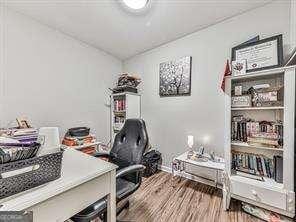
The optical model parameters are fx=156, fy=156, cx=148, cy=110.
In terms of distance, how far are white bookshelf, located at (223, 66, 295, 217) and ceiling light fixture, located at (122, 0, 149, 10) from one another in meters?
1.34

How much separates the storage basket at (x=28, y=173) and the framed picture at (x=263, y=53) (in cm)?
201

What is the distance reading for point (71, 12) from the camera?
2.07 meters

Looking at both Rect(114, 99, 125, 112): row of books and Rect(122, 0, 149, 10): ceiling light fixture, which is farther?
Rect(114, 99, 125, 112): row of books

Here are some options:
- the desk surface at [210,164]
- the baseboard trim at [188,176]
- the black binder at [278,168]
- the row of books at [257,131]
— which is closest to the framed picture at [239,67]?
the row of books at [257,131]

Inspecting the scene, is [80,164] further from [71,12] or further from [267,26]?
[267,26]

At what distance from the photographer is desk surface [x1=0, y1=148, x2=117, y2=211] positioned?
0.62 meters

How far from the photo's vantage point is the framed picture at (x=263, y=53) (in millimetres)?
1633

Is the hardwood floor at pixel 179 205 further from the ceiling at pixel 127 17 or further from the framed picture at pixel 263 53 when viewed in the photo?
the ceiling at pixel 127 17

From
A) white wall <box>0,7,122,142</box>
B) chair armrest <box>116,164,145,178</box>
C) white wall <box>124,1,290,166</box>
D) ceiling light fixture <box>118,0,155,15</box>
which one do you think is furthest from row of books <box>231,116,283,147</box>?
white wall <box>0,7,122,142</box>

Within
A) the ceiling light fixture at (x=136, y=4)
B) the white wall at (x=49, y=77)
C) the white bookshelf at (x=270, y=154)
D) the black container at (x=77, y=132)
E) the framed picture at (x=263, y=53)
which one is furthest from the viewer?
the black container at (x=77, y=132)

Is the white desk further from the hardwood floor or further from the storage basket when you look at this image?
the hardwood floor

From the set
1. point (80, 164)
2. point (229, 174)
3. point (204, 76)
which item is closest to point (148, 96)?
point (204, 76)

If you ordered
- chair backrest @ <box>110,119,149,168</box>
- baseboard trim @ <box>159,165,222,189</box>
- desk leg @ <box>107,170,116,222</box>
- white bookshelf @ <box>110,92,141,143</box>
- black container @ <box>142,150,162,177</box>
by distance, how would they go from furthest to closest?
1. white bookshelf @ <box>110,92,141,143</box>
2. black container @ <box>142,150,162,177</box>
3. baseboard trim @ <box>159,165,222,189</box>
4. chair backrest @ <box>110,119,149,168</box>
5. desk leg @ <box>107,170,116,222</box>

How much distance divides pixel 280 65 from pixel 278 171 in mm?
1076
